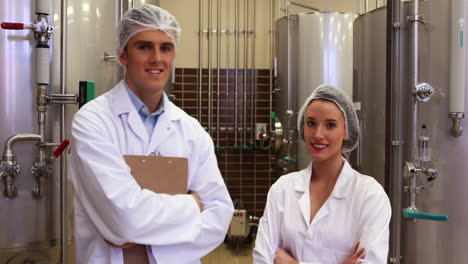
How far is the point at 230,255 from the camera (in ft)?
13.3

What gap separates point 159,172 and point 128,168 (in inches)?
3.8

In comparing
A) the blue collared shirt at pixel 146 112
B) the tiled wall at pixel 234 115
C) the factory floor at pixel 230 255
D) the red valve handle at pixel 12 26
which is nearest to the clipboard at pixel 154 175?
the blue collared shirt at pixel 146 112

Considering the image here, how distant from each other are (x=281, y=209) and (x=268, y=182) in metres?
3.09

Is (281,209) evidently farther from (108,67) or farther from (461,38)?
(108,67)

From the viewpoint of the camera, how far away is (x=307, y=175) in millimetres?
1546

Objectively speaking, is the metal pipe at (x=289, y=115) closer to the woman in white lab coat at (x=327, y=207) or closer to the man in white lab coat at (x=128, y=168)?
the woman in white lab coat at (x=327, y=207)

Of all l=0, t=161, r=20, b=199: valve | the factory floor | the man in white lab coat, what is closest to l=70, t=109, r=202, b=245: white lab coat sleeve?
the man in white lab coat

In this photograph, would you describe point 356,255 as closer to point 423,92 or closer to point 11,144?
point 423,92

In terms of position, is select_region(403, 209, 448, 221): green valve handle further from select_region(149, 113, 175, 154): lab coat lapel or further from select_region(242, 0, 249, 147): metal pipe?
select_region(242, 0, 249, 147): metal pipe

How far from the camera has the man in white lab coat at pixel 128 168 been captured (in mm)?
1192

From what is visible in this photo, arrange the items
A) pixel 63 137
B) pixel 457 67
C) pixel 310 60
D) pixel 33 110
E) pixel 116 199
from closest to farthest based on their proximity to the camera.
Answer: pixel 116 199 → pixel 457 67 → pixel 33 110 → pixel 63 137 → pixel 310 60

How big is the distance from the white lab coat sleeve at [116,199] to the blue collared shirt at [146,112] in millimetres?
136

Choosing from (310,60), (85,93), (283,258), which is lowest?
(283,258)

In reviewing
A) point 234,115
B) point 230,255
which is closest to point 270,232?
point 230,255
